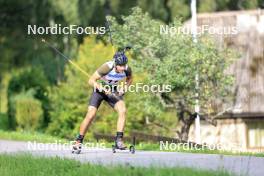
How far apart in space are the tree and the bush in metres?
9.61

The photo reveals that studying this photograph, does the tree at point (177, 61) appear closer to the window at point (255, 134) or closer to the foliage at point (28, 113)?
the window at point (255, 134)

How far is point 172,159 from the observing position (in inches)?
535

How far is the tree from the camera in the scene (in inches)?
956

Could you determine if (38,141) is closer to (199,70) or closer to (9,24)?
(199,70)

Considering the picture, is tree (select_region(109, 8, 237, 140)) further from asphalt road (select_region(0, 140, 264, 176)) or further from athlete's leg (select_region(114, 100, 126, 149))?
athlete's leg (select_region(114, 100, 126, 149))

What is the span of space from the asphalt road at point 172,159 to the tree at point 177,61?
8.68m

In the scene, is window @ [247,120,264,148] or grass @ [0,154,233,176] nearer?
grass @ [0,154,233,176]

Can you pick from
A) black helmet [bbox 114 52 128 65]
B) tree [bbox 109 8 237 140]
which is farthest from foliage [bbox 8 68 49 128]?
black helmet [bbox 114 52 128 65]

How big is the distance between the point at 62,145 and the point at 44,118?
1863 centimetres

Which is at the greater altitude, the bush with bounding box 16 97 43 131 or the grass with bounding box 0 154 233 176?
the bush with bounding box 16 97 43 131

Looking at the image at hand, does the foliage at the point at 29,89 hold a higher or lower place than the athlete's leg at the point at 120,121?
higher

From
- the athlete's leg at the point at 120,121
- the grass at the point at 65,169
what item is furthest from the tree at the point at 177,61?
the grass at the point at 65,169

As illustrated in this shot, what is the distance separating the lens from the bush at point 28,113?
3419 cm

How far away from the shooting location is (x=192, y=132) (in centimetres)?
3503
